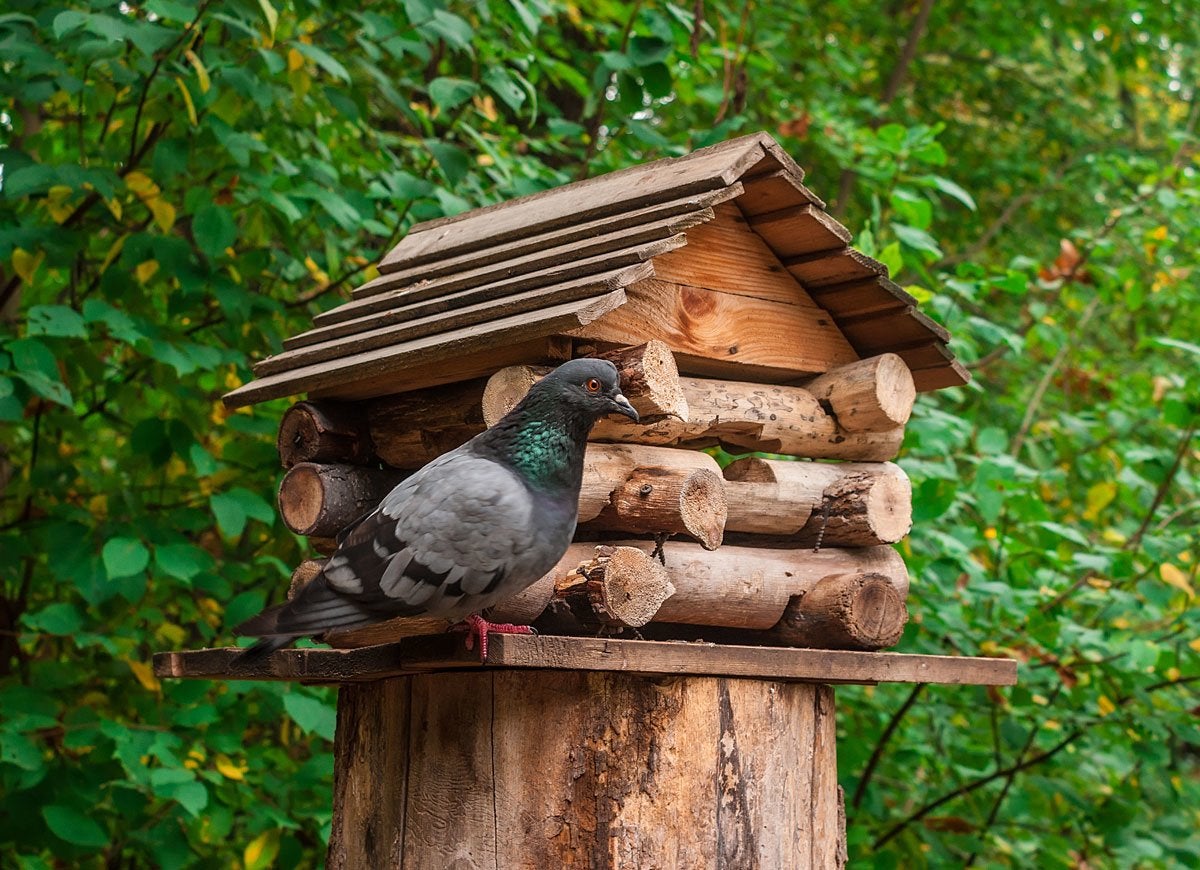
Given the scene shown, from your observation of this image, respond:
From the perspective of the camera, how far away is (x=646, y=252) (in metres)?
2.85

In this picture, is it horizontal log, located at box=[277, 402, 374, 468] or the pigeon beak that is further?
horizontal log, located at box=[277, 402, 374, 468]

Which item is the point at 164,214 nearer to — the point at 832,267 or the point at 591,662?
the point at 832,267

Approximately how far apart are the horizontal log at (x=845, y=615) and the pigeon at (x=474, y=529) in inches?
34.3

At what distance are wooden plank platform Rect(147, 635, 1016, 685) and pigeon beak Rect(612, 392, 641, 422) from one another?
1.55ft

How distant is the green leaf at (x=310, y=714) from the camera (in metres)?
3.75

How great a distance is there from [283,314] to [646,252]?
2324 mm

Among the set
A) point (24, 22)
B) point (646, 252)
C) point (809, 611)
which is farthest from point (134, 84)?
point (809, 611)

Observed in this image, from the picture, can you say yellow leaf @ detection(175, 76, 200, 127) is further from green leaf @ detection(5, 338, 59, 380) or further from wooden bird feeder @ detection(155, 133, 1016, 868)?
green leaf @ detection(5, 338, 59, 380)

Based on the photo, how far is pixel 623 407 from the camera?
8.83 ft

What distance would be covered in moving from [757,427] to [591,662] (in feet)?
3.48

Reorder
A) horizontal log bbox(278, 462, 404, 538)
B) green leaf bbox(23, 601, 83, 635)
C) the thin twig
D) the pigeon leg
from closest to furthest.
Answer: the pigeon leg → horizontal log bbox(278, 462, 404, 538) → green leaf bbox(23, 601, 83, 635) → the thin twig

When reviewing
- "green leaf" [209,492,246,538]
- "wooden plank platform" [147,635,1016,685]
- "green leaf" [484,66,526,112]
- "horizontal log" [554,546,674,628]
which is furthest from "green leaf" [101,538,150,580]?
"green leaf" [484,66,526,112]

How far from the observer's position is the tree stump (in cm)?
279

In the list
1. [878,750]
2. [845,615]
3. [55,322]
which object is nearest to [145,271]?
[55,322]
